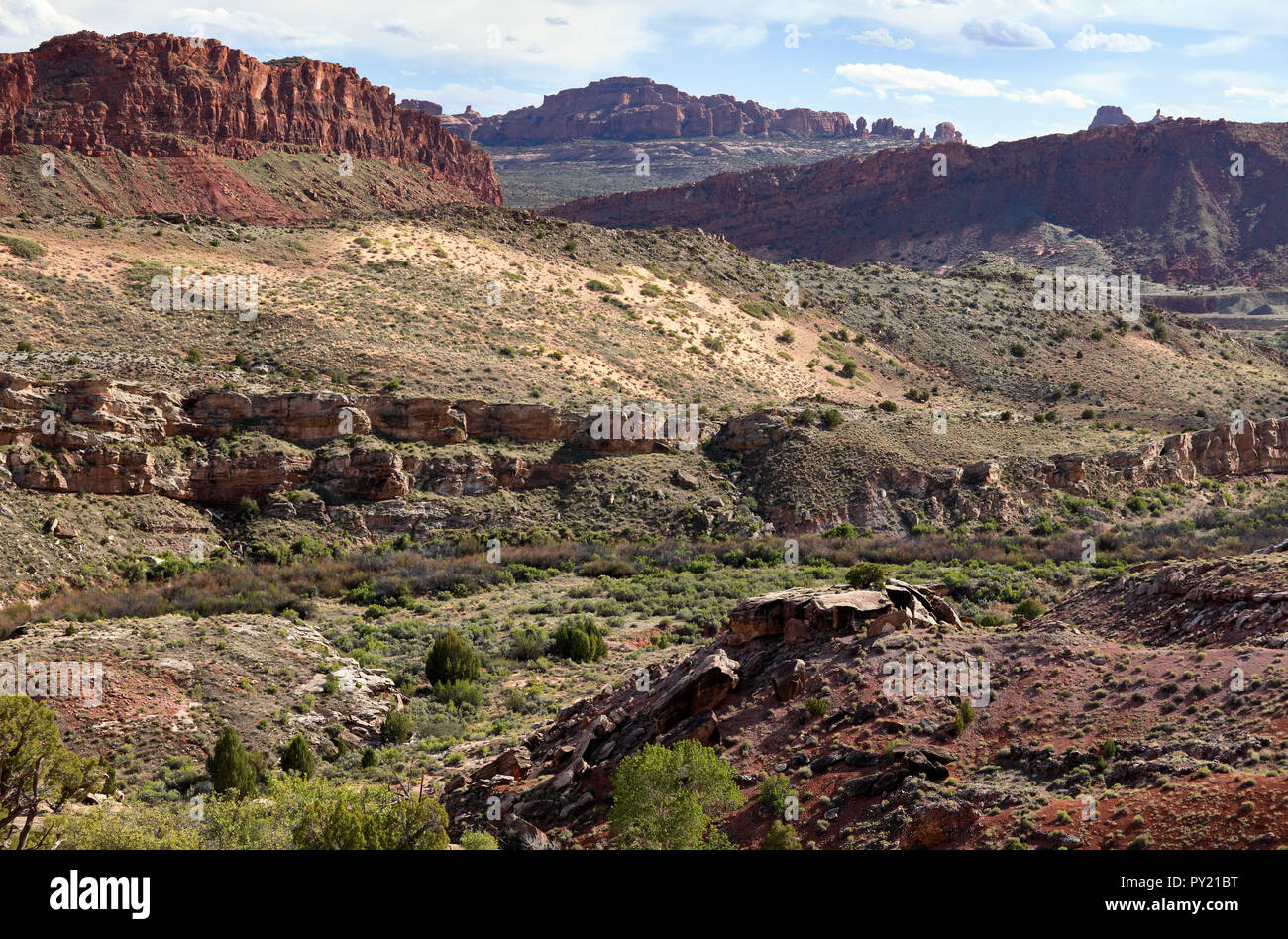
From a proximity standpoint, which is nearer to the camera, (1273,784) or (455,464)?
(1273,784)

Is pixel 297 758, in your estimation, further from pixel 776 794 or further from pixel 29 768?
pixel 776 794

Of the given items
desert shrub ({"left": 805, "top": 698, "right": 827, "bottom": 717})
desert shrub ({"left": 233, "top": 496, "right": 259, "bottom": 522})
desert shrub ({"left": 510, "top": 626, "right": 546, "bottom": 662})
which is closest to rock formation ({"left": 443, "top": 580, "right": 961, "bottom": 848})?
desert shrub ({"left": 805, "top": 698, "right": 827, "bottom": 717})

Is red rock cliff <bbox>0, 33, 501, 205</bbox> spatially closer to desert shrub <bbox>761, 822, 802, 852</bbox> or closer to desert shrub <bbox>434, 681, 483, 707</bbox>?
desert shrub <bbox>434, 681, 483, 707</bbox>

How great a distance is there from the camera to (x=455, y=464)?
42125 mm

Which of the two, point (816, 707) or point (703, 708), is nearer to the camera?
point (816, 707)

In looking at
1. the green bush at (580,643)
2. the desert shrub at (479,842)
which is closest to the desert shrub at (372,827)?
the desert shrub at (479,842)

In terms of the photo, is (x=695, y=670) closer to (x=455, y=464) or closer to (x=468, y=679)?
(x=468, y=679)

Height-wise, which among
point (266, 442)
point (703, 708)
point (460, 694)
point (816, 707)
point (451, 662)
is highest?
point (266, 442)

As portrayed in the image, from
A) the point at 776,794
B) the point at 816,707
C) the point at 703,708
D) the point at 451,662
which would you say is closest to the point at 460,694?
the point at 451,662

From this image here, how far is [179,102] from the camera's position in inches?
4122
